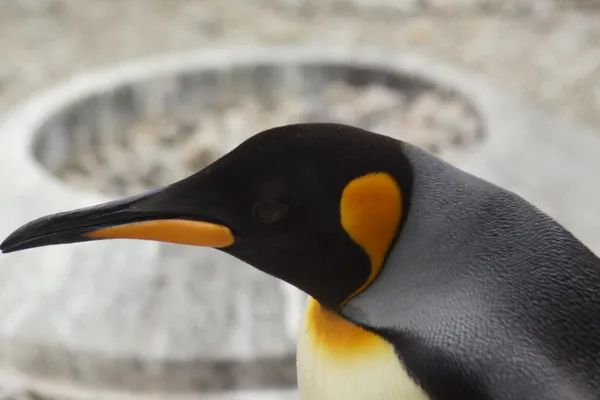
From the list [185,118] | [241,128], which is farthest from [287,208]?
[185,118]

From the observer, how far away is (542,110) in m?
1.69

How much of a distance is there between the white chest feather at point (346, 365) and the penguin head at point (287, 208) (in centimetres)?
4

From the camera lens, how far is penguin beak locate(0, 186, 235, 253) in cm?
45

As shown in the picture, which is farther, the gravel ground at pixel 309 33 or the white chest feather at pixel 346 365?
the gravel ground at pixel 309 33

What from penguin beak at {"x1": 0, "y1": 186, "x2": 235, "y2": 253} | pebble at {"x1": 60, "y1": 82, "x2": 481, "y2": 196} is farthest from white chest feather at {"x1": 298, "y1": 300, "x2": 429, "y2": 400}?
pebble at {"x1": 60, "y1": 82, "x2": 481, "y2": 196}

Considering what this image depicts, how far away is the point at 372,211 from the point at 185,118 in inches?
67.7

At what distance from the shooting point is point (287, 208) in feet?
1.47

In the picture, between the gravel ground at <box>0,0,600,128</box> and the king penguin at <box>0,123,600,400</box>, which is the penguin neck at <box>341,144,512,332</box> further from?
the gravel ground at <box>0,0,600,128</box>

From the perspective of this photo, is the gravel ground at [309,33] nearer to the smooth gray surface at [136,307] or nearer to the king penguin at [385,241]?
the smooth gray surface at [136,307]

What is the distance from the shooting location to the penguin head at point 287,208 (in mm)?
436

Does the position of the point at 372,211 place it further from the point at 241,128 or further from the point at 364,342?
the point at 241,128

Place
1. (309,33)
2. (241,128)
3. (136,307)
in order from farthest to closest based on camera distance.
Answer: (309,33) → (241,128) → (136,307)

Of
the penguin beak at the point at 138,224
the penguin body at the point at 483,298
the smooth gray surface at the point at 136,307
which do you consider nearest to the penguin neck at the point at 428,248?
the penguin body at the point at 483,298

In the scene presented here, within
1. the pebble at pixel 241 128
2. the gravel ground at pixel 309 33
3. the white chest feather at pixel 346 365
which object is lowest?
the white chest feather at pixel 346 365
